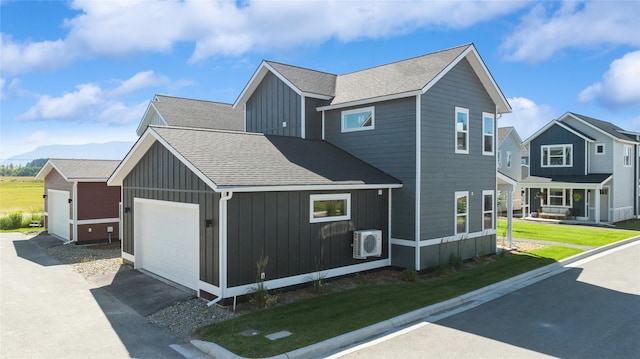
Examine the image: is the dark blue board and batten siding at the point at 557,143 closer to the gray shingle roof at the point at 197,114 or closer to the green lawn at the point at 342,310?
the green lawn at the point at 342,310

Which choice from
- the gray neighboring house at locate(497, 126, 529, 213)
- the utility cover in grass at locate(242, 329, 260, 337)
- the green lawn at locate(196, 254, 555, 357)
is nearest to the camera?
the green lawn at locate(196, 254, 555, 357)

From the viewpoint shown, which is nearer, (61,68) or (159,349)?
(159,349)

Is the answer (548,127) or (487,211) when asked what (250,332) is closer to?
(487,211)

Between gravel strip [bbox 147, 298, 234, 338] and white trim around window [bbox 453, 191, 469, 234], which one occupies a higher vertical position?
white trim around window [bbox 453, 191, 469, 234]

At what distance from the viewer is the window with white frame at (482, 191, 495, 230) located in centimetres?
1584

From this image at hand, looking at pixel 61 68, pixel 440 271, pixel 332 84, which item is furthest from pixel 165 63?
pixel 440 271

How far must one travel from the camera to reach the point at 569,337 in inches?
313

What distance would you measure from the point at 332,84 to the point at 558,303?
1134 cm

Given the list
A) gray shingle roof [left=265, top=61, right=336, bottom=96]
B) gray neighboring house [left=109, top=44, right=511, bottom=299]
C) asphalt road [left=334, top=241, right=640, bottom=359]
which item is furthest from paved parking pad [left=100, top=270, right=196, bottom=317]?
gray shingle roof [left=265, top=61, right=336, bottom=96]

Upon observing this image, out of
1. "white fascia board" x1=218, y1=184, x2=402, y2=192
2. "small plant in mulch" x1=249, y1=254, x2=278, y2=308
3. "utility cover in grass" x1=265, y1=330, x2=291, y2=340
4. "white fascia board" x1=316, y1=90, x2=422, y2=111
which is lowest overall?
"utility cover in grass" x1=265, y1=330, x2=291, y2=340

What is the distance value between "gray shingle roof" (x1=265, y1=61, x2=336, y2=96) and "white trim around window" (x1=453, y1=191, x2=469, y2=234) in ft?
20.2

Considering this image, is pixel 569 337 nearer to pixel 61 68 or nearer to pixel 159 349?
pixel 159 349

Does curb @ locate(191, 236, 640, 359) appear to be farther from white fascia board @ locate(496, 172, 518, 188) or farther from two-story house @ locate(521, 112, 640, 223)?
two-story house @ locate(521, 112, 640, 223)

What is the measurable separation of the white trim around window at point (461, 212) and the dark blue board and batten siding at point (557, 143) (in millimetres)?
20310
